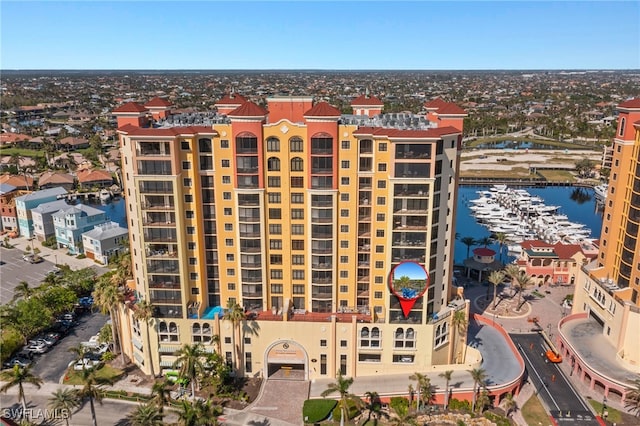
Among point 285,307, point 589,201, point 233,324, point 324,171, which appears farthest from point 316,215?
point 589,201

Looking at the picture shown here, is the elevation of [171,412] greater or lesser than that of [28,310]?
lesser

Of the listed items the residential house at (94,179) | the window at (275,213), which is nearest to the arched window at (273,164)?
the window at (275,213)

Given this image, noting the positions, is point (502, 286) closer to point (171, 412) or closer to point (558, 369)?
point (558, 369)

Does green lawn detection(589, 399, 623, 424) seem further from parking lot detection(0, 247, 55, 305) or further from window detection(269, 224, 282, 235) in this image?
parking lot detection(0, 247, 55, 305)

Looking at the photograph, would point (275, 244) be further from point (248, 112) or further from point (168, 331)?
point (168, 331)

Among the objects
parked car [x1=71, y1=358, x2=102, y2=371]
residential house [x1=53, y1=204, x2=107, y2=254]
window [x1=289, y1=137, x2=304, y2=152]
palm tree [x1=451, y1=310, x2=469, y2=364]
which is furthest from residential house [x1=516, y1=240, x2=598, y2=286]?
residential house [x1=53, y1=204, x2=107, y2=254]

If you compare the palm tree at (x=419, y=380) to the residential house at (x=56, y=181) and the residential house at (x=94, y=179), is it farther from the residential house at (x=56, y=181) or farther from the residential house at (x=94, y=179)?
the residential house at (x=94, y=179)
